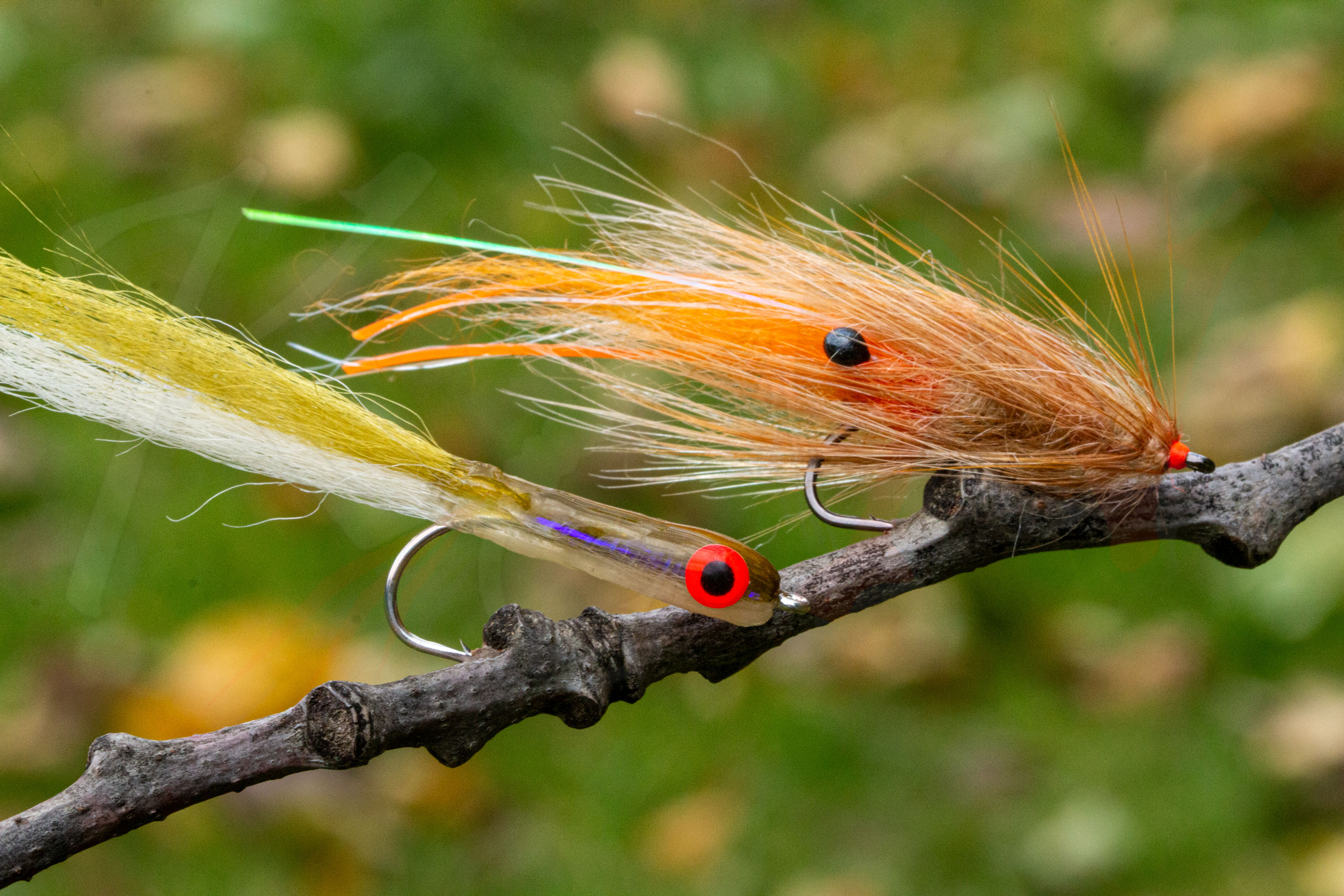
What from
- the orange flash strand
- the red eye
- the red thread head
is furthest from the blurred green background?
the red eye

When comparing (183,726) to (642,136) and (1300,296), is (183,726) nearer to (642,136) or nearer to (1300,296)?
(642,136)

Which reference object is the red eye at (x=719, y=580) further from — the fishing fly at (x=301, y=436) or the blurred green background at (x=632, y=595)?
the blurred green background at (x=632, y=595)

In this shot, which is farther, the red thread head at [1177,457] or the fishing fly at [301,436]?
the red thread head at [1177,457]

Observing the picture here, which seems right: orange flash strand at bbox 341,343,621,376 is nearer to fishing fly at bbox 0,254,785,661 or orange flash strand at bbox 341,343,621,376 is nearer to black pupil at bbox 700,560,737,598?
fishing fly at bbox 0,254,785,661

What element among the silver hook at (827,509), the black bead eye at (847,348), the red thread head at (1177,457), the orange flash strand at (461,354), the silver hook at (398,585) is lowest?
the silver hook at (398,585)

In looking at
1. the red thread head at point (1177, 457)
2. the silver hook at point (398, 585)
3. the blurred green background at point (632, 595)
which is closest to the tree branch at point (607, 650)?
the red thread head at point (1177, 457)

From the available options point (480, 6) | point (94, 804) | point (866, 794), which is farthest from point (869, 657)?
point (480, 6)
